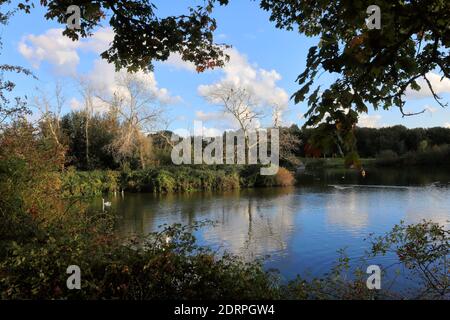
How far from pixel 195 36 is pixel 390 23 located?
3098 mm

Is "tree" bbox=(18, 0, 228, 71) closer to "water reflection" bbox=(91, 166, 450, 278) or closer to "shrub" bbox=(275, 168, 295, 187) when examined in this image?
"water reflection" bbox=(91, 166, 450, 278)

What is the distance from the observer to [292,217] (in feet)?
52.8

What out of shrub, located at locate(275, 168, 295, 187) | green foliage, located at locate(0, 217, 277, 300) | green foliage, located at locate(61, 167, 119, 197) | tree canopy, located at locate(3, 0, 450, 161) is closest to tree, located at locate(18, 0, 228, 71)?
tree canopy, located at locate(3, 0, 450, 161)

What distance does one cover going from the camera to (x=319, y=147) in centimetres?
256

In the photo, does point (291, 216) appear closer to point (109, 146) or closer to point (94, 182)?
point (94, 182)

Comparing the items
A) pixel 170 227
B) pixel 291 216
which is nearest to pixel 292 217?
pixel 291 216

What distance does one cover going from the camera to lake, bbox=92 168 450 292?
10.4m

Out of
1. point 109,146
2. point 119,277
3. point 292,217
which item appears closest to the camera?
point 119,277

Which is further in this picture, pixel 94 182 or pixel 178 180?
pixel 178 180

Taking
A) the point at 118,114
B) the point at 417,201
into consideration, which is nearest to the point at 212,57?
the point at 417,201

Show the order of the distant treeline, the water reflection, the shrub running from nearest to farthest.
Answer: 1. the water reflection
2. the shrub
3. the distant treeline

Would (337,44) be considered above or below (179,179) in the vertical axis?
above

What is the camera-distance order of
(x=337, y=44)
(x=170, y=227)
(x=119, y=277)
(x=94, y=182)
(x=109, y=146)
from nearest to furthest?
(x=337, y=44) → (x=119, y=277) → (x=170, y=227) → (x=94, y=182) → (x=109, y=146)

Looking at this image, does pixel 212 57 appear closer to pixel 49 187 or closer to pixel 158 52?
pixel 158 52
